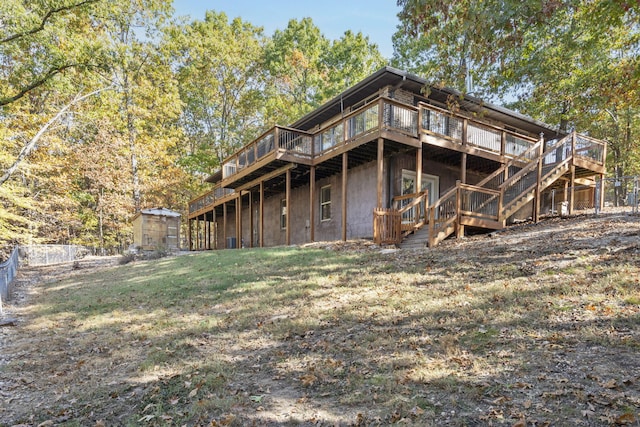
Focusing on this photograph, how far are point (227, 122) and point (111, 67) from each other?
21.3 m

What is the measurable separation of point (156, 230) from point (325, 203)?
38.7 feet

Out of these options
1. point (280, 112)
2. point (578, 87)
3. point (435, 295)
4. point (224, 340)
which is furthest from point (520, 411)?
point (280, 112)

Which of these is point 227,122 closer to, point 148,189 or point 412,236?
point 148,189

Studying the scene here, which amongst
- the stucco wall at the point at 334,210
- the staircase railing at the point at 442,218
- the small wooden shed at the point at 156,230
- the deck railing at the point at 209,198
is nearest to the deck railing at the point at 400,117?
the stucco wall at the point at 334,210

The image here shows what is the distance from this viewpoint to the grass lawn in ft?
9.70

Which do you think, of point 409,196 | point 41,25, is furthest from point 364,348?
point 41,25

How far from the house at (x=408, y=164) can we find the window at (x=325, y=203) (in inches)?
A: 1.9

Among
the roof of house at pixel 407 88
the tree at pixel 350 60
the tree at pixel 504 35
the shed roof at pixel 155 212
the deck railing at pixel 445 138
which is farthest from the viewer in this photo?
the tree at pixel 350 60

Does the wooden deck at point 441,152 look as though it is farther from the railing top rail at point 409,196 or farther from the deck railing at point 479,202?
the railing top rail at point 409,196

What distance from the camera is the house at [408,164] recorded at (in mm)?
10938

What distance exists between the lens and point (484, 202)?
36.2 feet

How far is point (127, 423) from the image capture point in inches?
126

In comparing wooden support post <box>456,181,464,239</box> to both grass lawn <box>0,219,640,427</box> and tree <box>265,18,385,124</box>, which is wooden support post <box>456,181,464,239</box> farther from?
tree <box>265,18,385,124</box>

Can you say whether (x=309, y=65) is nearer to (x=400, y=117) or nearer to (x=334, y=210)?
(x=334, y=210)
